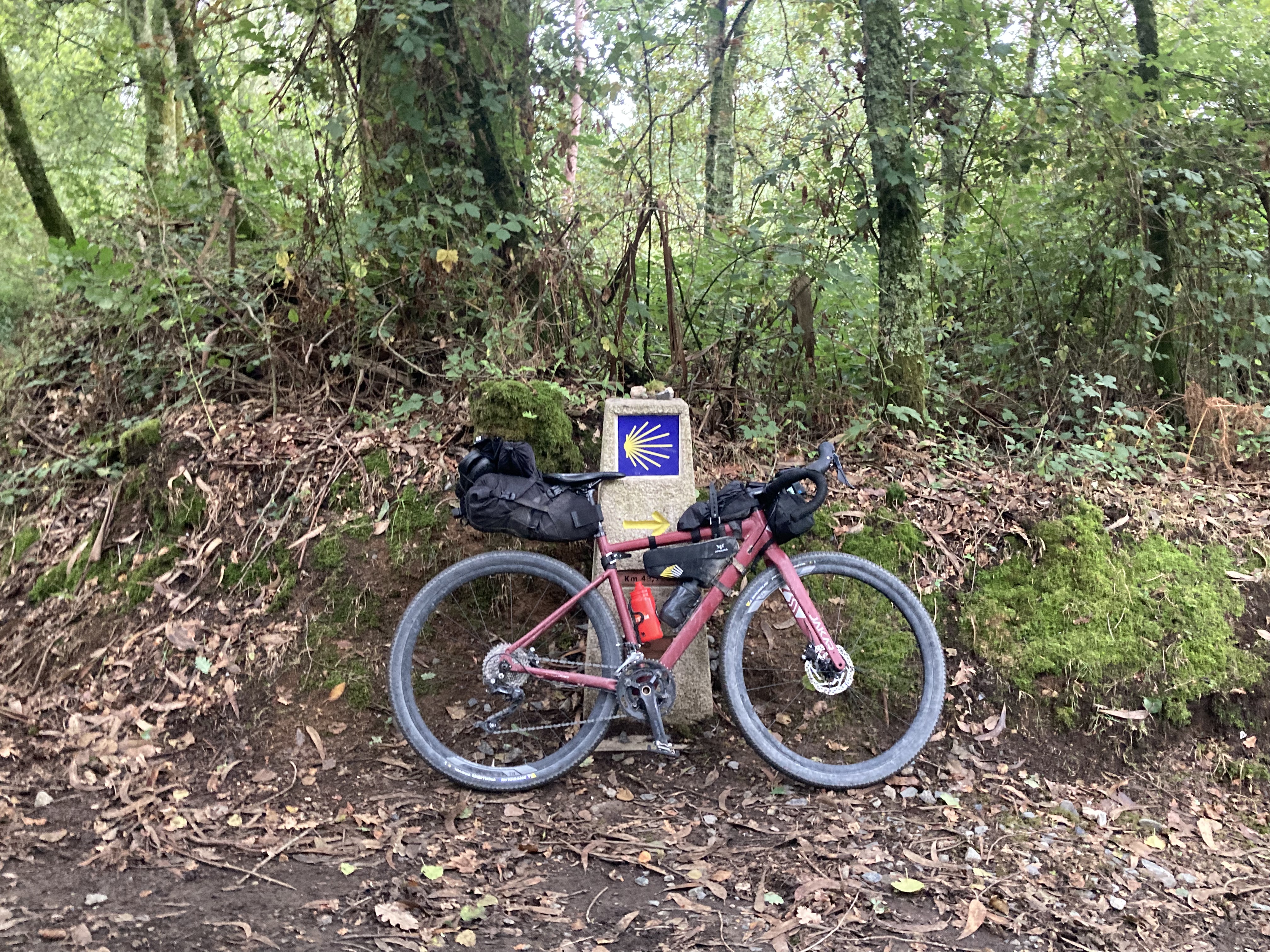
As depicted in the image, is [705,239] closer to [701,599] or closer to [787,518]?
[787,518]

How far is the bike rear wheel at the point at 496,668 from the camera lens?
11.8 feet

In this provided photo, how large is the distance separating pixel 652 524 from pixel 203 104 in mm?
4716

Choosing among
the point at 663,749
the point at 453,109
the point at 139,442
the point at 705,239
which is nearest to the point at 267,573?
the point at 139,442

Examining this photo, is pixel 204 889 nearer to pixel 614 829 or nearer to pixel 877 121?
pixel 614 829

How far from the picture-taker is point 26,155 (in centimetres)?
741

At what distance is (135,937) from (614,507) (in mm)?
2467

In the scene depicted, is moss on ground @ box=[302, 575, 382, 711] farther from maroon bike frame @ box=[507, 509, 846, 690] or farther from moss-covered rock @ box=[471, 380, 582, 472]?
moss-covered rock @ box=[471, 380, 582, 472]

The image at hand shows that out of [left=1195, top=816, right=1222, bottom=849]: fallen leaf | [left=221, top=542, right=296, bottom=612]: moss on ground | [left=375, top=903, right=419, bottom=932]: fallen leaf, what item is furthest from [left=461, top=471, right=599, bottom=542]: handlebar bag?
[left=1195, top=816, right=1222, bottom=849]: fallen leaf

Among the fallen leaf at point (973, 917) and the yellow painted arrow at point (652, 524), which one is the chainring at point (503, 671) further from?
the fallen leaf at point (973, 917)

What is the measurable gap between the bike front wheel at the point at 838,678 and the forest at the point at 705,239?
4.24 feet

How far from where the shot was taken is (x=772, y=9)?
13352 millimetres

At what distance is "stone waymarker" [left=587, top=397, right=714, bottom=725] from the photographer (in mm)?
3982

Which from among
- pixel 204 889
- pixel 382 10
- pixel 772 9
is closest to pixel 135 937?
pixel 204 889

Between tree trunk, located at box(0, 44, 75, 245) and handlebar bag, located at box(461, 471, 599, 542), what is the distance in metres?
6.04
